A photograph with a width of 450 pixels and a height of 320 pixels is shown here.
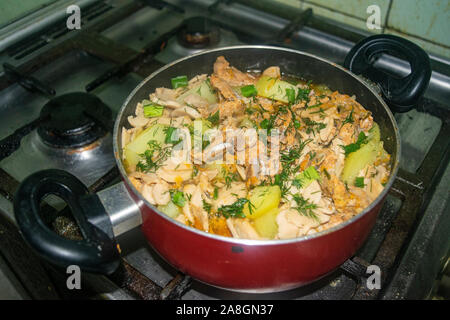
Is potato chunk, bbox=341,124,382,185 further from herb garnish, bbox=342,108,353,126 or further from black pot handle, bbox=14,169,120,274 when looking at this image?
black pot handle, bbox=14,169,120,274

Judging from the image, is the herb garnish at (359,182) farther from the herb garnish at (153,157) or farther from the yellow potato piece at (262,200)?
the herb garnish at (153,157)

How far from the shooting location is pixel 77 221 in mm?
861

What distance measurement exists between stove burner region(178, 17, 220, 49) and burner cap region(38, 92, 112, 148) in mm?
490

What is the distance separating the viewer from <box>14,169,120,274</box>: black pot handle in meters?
0.79

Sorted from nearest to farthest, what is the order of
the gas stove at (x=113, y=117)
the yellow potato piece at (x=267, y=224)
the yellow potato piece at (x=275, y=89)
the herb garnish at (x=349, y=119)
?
1. the yellow potato piece at (x=267, y=224)
2. the gas stove at (x=113, y=117)
3. the herb garnish at (x=349, y=119)
4. the yellow potato piece at (x=275, y=89)

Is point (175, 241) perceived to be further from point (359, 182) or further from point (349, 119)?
point (349, 119)

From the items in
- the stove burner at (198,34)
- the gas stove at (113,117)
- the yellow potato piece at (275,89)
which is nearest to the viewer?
the gas stove at (113,117)

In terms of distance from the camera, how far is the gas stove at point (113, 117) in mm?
1040

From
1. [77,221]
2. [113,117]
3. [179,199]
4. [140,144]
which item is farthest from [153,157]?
[113,117]

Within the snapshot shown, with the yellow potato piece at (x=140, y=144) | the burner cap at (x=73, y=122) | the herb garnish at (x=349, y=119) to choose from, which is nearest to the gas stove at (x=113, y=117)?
the burner cap at (x=73, y=122)

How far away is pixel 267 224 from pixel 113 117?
72cm

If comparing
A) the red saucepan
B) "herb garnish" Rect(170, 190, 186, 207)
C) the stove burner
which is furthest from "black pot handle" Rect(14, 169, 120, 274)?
the stove burner

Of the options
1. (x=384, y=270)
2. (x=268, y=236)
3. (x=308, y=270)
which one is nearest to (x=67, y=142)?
(x=268, y=236)

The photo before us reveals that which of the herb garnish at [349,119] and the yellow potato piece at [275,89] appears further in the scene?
the yellow potato piece at [275,89]
